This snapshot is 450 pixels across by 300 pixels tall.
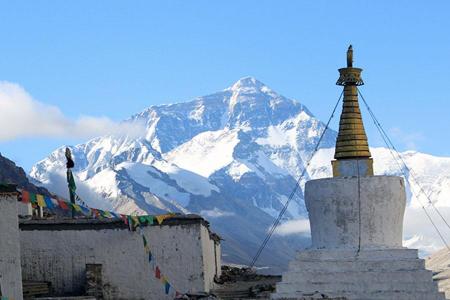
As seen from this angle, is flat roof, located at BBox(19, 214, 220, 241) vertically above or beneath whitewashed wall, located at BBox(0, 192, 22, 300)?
above

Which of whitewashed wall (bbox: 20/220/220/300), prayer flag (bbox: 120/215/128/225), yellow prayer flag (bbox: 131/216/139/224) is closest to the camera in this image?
prayer flag (bbox: 120/215/128/225)

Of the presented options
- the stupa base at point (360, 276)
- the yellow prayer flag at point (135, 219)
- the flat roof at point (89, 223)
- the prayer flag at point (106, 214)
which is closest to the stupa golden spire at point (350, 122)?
the stupa base at point (360, 276)

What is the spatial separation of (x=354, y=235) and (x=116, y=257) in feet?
21.8

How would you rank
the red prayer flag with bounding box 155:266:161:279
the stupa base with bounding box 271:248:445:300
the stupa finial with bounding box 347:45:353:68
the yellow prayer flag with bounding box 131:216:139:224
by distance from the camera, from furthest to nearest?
the stupa finial with bounding box 347:45:353:68, the red prayer flag with bounding box 155:266:161:279, the yellow prayer flag with bounding box 131:216:139:224, the stupa base with bounding box 271:248:445:300

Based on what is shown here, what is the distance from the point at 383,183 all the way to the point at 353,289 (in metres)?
3.06

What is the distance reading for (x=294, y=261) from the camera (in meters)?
30.1

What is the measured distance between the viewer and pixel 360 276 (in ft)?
96.6

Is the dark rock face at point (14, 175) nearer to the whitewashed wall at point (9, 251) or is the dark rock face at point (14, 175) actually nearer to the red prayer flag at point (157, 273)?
the red prayer flag at point (157, 273)

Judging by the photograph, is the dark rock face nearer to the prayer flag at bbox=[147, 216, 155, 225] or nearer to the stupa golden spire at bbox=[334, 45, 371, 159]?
the prayer flag at bbox=[147, 216, 155, 225]

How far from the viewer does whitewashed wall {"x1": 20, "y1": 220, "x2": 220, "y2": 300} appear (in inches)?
1233

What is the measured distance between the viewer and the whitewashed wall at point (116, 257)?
31.3 m

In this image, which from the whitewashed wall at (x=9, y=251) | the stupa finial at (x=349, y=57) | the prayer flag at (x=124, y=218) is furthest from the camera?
the stupa finial at (x=349, y=57)

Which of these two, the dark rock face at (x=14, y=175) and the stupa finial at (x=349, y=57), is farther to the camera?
the dark rock face at (x=14, y=175)

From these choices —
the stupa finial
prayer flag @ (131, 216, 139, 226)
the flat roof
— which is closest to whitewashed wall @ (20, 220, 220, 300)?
the flat roof
